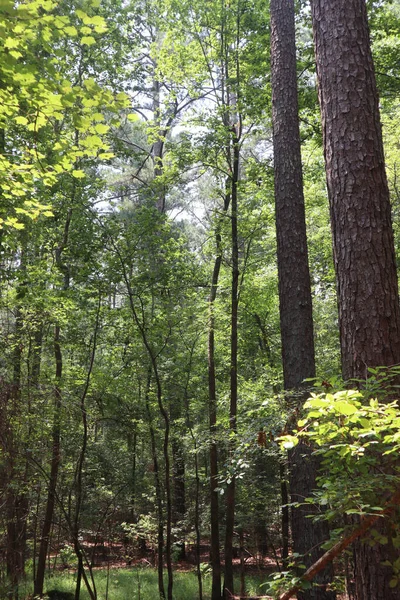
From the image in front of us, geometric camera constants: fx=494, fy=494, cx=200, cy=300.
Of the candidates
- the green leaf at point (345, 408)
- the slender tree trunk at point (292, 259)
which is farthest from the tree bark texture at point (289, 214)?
the green leaf at point (345, 408)

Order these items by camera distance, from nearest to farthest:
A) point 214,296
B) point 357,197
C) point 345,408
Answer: point 345,408
point 357,197
point 214,296

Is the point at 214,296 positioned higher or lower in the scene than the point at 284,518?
higher

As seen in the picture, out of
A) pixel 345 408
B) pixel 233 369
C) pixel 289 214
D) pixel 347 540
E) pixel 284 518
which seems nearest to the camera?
pixel 345 408

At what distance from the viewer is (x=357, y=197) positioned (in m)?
3.25

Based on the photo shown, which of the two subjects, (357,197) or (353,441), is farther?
(357,197)

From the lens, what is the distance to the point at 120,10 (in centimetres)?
1116

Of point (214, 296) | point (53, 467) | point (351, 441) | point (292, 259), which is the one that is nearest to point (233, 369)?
point (214, 296)

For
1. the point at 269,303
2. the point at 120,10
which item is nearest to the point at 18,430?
the point at 269,303

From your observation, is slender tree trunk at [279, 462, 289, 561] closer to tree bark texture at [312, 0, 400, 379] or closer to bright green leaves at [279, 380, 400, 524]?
tree bark texture at [312, 0, 400, 379]

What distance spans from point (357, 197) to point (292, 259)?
7.99ft

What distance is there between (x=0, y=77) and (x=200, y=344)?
30.8 ft

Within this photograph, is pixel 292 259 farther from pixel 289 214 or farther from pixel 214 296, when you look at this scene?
pixel 214 296

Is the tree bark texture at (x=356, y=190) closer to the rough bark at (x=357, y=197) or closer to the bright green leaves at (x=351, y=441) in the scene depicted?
the rough bark at (x=357, y=197)

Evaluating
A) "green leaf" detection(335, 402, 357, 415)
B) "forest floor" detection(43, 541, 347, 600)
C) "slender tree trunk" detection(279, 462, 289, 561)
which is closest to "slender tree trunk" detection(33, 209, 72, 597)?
"forest floor" detection(43, 541, 347, 600)
